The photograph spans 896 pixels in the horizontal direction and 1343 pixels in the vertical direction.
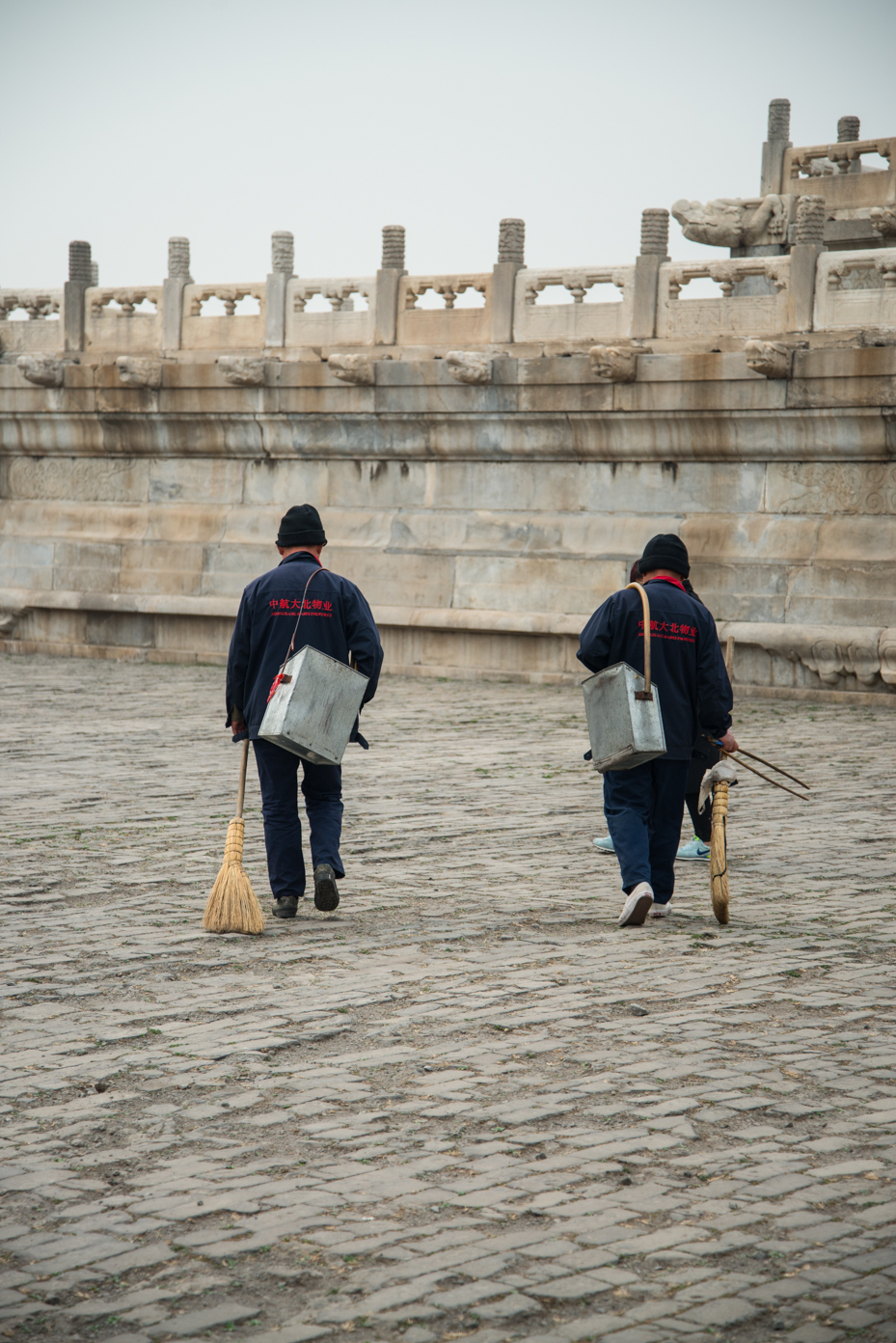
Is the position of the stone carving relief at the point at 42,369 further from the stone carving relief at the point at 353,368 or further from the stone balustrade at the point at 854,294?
the stone balustrade at the point at 854,294

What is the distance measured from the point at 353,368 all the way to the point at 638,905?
12175 mm

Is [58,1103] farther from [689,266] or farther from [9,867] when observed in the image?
[689,266]

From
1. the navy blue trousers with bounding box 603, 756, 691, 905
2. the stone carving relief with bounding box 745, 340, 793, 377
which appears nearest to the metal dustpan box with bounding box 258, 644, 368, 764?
the navy blue trousers with bounding box 603, 756, 691, 905

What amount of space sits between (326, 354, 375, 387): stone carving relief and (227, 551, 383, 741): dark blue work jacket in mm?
11010

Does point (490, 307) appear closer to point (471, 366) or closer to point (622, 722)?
point (471, 366)

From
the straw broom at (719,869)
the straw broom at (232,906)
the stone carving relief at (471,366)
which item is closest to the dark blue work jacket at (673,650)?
the straw broom at (719,869)

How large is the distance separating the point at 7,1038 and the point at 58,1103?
0.67 meters

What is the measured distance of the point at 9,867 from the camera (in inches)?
303

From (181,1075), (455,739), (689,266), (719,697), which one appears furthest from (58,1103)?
(689,266)

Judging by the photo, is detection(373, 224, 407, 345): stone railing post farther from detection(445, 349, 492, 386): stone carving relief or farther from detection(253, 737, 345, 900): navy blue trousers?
detection(253, 737, 345, 900): navy blue trousers

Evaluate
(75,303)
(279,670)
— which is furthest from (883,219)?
(279,670)

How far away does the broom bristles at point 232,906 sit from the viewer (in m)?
6.55

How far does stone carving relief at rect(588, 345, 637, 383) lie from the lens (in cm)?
1617

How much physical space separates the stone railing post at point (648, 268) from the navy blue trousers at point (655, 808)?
10.4m
